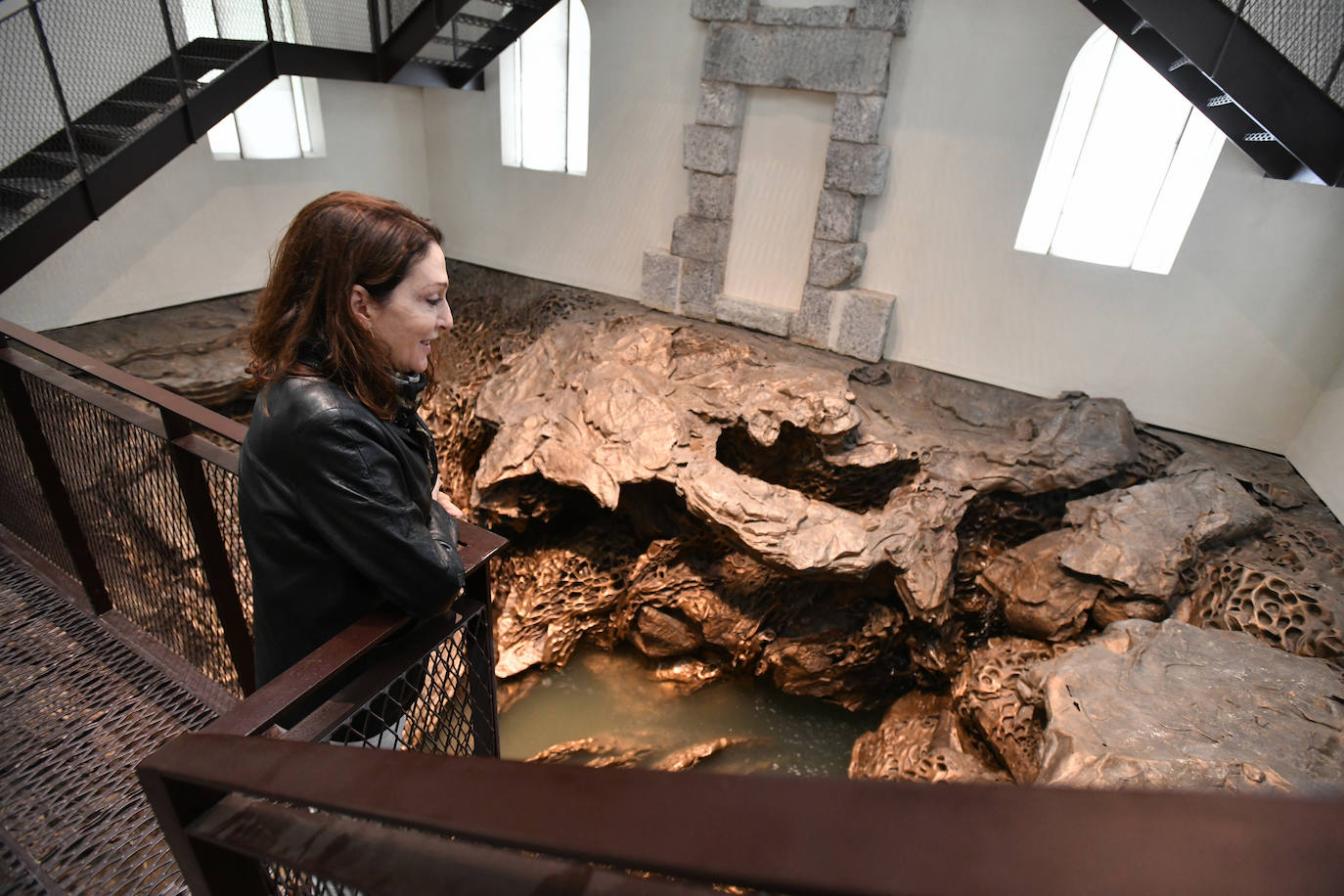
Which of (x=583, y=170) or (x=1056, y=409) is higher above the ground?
(x=583, y=170)

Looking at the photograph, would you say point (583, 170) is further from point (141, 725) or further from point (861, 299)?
point (141, 725)

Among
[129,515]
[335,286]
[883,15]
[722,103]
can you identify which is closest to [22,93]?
[129,515]

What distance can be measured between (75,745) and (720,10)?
6.45 m

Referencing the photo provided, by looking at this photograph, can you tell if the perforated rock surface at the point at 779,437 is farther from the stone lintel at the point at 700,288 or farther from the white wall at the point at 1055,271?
the stone lintel at the point at 700,288

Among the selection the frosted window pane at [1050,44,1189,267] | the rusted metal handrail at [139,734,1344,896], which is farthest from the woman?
the frosted window pane at [1050,44,1189,267]

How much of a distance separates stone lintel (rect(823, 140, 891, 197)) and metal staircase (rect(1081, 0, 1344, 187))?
2024 millimetres

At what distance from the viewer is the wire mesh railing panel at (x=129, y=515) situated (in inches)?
88.7

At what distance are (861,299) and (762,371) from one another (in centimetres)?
149

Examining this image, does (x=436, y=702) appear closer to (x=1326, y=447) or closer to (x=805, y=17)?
(x=805, y=17)

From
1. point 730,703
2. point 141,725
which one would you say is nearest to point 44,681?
point 141,725

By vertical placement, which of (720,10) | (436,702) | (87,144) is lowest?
(436,702)

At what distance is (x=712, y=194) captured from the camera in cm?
672

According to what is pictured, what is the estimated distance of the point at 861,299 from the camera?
6.36 m

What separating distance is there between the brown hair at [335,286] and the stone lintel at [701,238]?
223 inches
